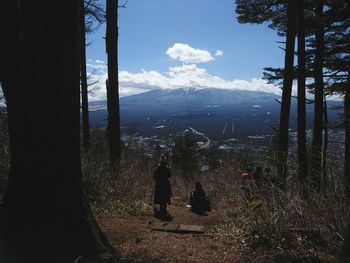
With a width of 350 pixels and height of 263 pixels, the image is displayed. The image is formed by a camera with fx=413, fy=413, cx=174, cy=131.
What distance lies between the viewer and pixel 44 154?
4.52 meters

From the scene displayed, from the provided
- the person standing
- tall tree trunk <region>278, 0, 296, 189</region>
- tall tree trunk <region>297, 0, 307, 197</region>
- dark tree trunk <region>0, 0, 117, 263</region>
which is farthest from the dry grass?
tall tree trunk <region>297, 0, 307, 197</region>

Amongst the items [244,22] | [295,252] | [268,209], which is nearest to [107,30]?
[244,22]

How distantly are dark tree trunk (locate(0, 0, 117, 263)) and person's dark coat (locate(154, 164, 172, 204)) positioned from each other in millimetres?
6775

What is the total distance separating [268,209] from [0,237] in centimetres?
426

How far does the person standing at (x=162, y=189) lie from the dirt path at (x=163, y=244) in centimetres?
199

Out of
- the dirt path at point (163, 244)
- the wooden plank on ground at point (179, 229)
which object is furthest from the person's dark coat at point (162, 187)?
the wooden plank on ground at point (179, 229)

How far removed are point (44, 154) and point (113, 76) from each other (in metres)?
9.30

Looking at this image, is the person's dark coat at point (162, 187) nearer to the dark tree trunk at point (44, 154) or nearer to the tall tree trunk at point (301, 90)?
the tall tree trunk at point (301, 90)

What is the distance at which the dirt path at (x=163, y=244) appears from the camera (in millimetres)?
6184

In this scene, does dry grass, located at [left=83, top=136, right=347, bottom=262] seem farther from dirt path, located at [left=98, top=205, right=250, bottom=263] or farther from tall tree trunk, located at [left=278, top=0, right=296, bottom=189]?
tall tree trunk, located at [left=278, top=0, right=296, bottom=189]

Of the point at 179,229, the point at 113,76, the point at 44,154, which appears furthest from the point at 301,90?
the point at 44,154

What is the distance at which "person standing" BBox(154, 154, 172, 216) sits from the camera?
37.2 ft

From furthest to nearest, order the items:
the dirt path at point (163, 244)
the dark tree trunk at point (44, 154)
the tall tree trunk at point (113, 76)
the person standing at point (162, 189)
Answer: the tall tree trunk at point (113, 76) → the person standing at point (162, 189) → the dirt path at point (163, 244) → the dark tree trunk at point (44, 154)

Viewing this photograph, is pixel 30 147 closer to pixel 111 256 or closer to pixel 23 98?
pixel 23 98
